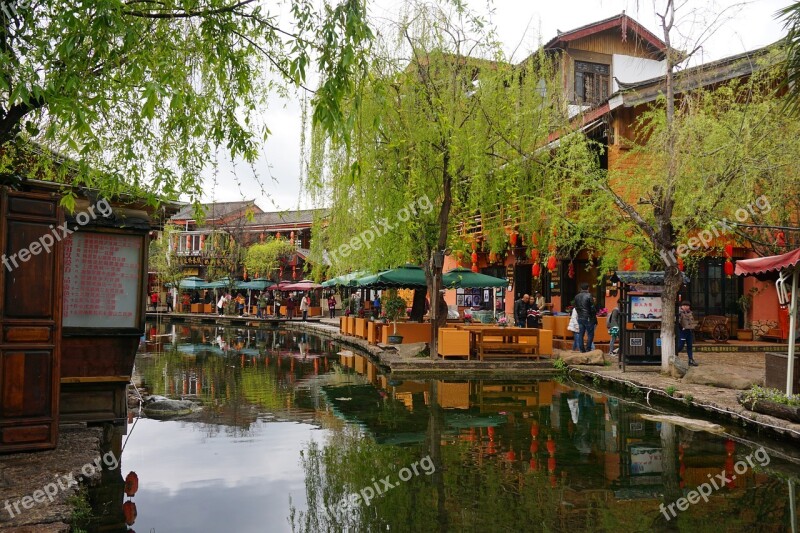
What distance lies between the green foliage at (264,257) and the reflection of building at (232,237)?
19.9 inches

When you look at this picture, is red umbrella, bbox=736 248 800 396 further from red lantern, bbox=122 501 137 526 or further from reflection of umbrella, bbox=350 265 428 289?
reflection of umbrella, bbox=350 265 428 289

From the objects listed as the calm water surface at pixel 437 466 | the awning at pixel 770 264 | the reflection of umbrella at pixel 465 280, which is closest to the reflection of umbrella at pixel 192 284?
the reflection of umbrella at pixel 465 280

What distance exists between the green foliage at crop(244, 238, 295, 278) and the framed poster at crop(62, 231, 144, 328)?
36934 mm

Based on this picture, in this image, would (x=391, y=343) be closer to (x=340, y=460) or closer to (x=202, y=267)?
(x=340, y=460)

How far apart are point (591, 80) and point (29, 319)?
73.0 feet

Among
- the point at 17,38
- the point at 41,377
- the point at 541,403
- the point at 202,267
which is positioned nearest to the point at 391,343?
the point at 541,403

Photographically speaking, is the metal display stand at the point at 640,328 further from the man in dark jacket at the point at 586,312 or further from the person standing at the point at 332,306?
the person standing at the point at 332,306

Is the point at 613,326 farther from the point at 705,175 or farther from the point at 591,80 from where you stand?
the point at 591,80

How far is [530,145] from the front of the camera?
16.8 metres

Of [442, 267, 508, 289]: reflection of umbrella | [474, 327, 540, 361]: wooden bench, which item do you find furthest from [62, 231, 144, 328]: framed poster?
[442, 267, 508, 289]: reflection of umbrella

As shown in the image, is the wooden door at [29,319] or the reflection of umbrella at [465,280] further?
the reflection of umbrella at [465,280]

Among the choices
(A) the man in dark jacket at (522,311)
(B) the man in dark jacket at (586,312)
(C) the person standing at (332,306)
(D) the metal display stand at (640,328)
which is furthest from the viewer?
(C) the person standing at (332,306)

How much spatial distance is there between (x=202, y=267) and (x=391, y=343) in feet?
136

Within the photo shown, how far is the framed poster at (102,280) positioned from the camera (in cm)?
775
